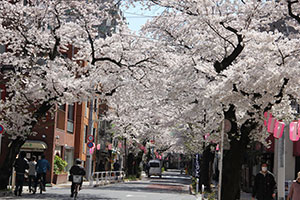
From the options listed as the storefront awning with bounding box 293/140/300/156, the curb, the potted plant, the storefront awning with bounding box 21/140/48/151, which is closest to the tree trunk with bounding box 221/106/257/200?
the curb

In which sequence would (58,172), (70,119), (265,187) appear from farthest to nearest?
(70,119), (58,172), (265,187)

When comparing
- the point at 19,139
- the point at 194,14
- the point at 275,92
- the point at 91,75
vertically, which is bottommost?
the point at 19,139

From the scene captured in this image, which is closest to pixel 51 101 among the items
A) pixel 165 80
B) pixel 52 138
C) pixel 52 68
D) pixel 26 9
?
pixel 52 68

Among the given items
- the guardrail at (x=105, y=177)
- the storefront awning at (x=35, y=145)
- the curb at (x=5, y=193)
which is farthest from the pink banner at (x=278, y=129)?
the storefront awning at (x=35, y=145)

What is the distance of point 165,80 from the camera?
26.8 m

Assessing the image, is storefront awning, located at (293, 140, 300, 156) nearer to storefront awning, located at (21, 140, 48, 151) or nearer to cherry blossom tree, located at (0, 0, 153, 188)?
cherry blossom tree, located at (0, 0, 153, 188)

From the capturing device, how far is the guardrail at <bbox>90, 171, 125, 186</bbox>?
36.7m

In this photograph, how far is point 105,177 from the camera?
40.2 meters

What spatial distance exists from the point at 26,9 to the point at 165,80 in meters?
7.93

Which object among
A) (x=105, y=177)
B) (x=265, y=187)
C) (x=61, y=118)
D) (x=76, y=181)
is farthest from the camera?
(x=105, y=177)

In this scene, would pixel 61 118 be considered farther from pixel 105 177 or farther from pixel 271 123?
pixel 271 123

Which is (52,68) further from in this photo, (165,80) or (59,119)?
(59,119)

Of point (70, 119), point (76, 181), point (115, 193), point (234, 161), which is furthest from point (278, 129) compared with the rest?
point (70, 119)

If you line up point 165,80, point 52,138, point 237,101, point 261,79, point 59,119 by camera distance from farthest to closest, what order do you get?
point 59,119, point 52,138, point 165,80, point 237,101, point 261,79
